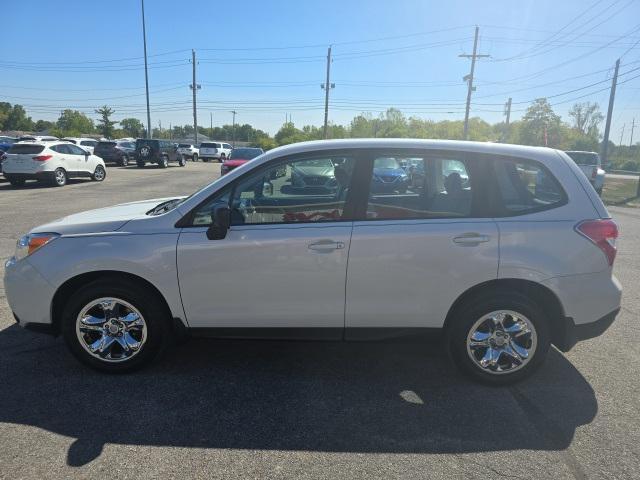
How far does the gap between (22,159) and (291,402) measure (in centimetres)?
1738

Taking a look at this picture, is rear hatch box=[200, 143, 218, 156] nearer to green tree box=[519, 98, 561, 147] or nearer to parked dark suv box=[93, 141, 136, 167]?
parked dark suv box=[93, 141, 136, 167]

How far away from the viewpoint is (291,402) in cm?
321

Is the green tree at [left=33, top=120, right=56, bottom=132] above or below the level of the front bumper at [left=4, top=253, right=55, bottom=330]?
above

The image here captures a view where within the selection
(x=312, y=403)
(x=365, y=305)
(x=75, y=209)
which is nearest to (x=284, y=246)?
(x=365, y=305)

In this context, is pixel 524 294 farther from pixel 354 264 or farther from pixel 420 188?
pixel 354 264

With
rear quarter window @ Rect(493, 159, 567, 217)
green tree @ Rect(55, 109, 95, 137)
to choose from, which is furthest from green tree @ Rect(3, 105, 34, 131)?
rear quarter window @ Rect(493, 159, 567, 217)

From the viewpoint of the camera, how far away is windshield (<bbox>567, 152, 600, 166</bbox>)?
2000cm

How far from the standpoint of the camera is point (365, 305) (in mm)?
3342

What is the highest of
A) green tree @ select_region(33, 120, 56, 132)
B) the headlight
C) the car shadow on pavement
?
green tree @ select_region(33, 120, 56, 132)

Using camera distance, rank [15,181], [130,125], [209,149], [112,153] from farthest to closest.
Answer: [130,125] → [209,149] → [112,153] → [15,181]

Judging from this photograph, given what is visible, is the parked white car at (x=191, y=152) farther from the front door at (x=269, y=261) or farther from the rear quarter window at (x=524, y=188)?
the rear quarter window at (x=524, y=188)

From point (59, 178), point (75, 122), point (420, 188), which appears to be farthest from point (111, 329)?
point (75, 122)

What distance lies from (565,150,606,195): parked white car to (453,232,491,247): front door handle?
1745cm

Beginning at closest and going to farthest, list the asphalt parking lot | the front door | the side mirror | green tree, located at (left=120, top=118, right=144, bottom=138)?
the asphalt parking lot → the side mirror → the front door → green tree, located at (left=120, top=118, right=144, bottom=138)
